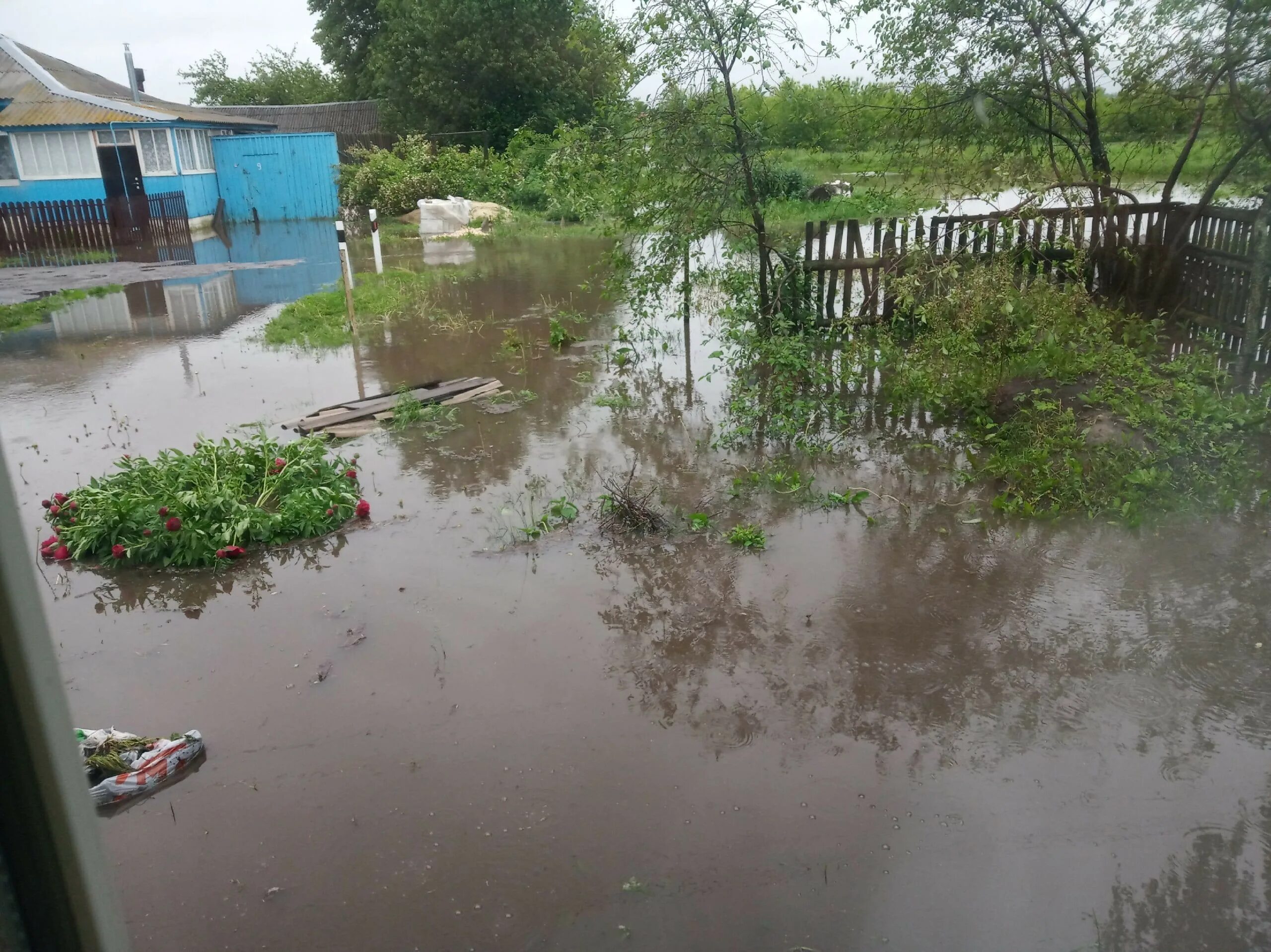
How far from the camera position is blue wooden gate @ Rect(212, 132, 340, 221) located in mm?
25484

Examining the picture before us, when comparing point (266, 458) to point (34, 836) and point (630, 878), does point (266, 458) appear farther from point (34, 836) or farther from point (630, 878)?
point (34, 836)

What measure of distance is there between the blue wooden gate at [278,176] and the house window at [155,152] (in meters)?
2.25

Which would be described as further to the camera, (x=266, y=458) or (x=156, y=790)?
(x=266, y=458)

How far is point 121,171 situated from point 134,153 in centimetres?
60

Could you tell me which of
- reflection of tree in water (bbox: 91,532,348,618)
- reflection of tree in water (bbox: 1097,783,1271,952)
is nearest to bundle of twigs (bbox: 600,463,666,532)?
reflection of tree in water (bbox: 91,532,348,618)

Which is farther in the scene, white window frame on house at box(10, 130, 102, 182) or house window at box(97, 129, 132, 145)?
house window at box(97, 129, 132, 145)

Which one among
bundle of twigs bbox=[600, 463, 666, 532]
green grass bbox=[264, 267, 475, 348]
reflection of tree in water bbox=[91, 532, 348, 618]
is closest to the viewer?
reflection of tree in water bbox=[91, 532, 348, 618]

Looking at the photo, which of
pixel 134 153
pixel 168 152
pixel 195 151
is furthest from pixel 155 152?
pixel 195 151

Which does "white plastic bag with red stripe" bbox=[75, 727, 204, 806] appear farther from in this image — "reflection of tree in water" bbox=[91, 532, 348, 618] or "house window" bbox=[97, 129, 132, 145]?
"house window" bbox=[97, 129, 132, 145]

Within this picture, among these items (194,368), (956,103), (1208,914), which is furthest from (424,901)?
(956,103)

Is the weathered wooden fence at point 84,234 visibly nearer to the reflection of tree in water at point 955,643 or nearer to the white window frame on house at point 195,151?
the white window frame on house at point 195,151

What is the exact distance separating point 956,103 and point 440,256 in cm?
1090

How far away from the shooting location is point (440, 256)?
59.6 ft

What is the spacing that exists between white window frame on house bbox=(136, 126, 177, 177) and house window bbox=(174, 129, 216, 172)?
0.66ft
